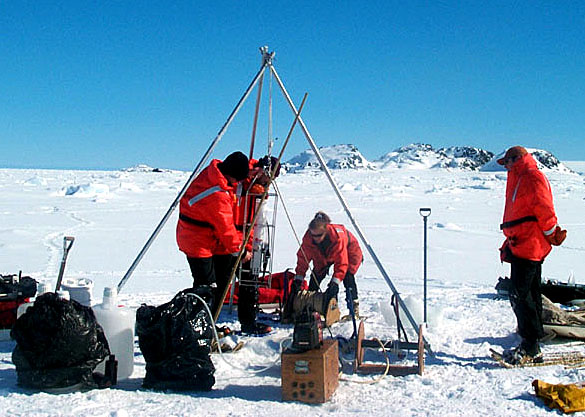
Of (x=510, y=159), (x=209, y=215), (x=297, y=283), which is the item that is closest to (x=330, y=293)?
(x=297, y=283)

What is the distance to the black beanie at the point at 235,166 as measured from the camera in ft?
13.3

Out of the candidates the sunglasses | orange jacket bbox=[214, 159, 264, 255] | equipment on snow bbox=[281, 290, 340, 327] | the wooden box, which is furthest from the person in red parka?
the sunglasses

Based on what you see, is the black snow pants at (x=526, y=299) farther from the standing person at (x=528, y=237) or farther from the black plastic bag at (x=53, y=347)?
the black plastic bag at (x=53, y=347)

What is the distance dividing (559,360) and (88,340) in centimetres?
289

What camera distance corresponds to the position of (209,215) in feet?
13.2

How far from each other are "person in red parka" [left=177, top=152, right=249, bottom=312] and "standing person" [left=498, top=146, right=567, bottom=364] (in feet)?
6.15

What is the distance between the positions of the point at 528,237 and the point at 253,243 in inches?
81.4

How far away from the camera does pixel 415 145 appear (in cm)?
18025

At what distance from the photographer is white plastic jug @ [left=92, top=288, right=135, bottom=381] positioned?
10.8ft

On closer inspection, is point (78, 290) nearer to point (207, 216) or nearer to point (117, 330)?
point (117, 330)

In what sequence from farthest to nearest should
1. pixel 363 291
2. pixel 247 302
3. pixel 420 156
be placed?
1. pixel 420 156
2. pixel 363 291
3. pixel 247 302

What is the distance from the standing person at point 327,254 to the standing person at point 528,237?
4.79ft

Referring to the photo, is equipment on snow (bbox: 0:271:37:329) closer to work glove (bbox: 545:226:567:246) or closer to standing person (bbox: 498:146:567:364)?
standing person (bbox: 498:146:567:364)

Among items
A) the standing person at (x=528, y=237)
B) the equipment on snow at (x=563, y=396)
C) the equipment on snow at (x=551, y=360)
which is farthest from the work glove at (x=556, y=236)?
the equipment on snow at (x=563, y=396)
